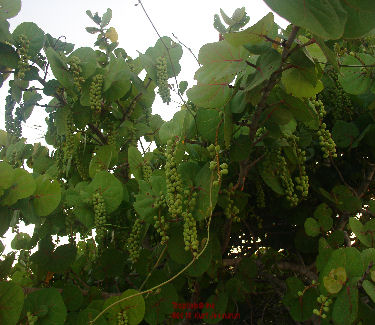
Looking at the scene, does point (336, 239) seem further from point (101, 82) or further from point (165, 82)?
point (101, 82)

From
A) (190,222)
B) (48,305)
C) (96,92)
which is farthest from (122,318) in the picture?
(96,92)

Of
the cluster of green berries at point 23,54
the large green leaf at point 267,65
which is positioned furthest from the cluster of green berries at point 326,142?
the cluster of green berries at point 23,54

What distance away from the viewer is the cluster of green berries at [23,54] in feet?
4.66

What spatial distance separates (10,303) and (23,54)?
0.91 m

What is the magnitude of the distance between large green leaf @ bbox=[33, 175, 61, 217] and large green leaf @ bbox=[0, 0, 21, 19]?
700 mm

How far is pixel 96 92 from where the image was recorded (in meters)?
1.45

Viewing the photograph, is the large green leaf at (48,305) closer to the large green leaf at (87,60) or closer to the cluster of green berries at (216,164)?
the cluster of green berries at (216,164)

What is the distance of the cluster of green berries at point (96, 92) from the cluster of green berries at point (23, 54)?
0.84ft

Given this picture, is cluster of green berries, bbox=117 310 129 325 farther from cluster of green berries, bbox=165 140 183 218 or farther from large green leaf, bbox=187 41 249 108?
large green leaf, bbox=187 41 249 108

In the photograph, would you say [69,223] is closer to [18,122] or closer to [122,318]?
[122,318]

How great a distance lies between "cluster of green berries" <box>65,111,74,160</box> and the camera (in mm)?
1522

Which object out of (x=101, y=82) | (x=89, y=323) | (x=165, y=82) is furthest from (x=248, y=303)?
(x=101, y=82)

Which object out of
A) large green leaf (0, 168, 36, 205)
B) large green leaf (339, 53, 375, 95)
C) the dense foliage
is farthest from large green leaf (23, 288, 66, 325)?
large green leaf (339, 53, 375, 95)

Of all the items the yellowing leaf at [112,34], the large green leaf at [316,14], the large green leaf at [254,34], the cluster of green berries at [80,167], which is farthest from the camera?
the yellowing leaf at [112,34]
